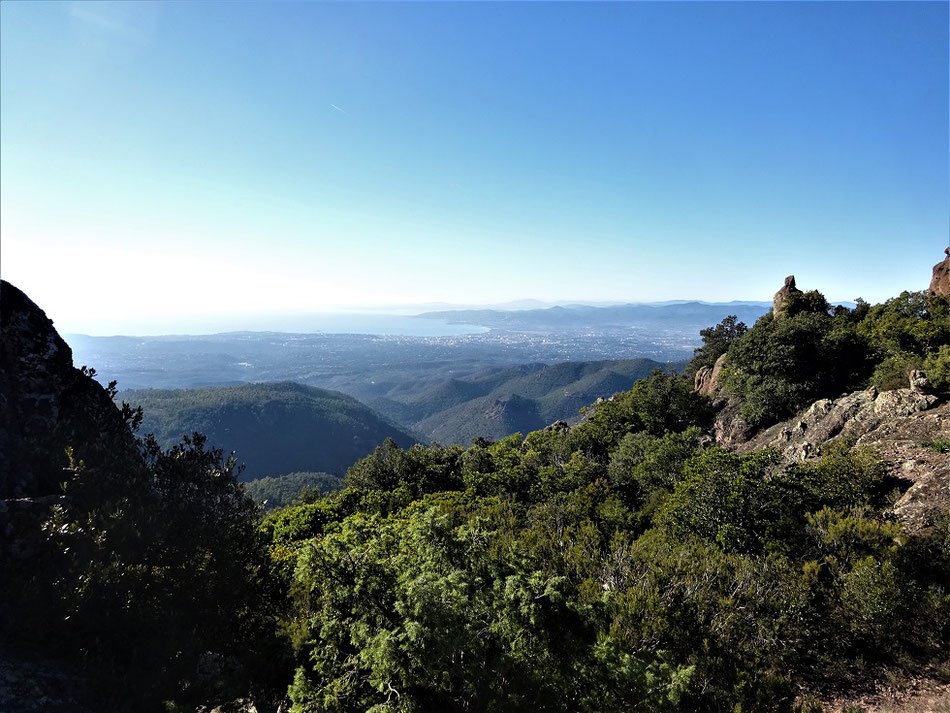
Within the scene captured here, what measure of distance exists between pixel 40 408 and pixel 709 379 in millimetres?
47836

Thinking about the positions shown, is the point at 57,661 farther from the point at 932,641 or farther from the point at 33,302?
the point at 932,641

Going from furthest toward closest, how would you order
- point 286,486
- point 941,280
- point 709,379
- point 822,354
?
1. point 286,486
2. point 709,379
3. point 941,280
4. point 822,354

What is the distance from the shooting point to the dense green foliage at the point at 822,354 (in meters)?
28.7

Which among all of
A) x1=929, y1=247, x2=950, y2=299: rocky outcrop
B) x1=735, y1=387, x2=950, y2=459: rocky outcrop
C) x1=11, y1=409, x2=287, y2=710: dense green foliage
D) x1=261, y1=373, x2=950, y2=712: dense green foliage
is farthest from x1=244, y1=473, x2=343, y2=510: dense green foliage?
x1=929, y1=247, x2=950, y2=299: rocky outcrop

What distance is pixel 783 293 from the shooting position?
154 feet

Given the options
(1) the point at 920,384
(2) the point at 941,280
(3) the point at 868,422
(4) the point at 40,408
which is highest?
(2) the point at 941,280

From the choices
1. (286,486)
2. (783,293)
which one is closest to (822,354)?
(783,293)

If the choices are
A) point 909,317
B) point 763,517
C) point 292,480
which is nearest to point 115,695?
point 763,517

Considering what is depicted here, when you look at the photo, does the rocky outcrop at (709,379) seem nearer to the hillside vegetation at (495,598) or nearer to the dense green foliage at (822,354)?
the dense green foliage at (822,354)

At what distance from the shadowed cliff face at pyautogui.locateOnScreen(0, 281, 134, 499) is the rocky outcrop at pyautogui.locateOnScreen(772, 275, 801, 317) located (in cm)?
5417

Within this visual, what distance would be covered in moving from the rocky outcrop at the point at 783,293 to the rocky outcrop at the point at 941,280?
1059 cm

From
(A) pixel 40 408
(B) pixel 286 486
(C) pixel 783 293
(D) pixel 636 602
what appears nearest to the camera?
(D) pixel 636 602

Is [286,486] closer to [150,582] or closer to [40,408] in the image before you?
[40,408]

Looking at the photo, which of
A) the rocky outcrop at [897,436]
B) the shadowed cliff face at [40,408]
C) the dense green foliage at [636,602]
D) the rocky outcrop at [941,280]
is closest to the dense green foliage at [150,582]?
the shadowed cliff face at [40,408]
